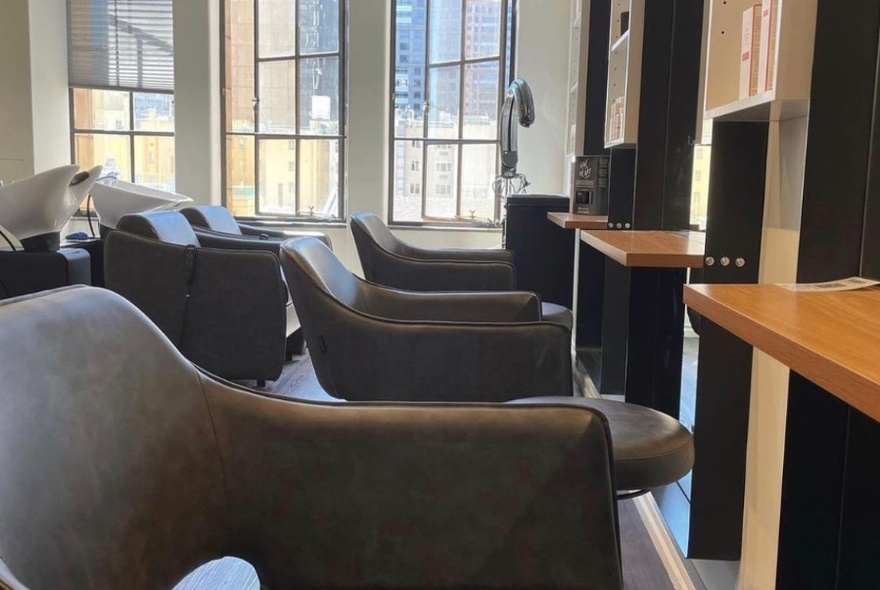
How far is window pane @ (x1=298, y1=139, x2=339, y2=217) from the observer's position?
238 inches

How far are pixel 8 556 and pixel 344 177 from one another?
5.49 metres

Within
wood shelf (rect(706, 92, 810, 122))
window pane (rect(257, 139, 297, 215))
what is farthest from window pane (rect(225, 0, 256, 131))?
wood shelf (rect(706, 92, 810, 122))

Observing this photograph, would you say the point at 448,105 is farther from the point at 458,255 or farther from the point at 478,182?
the point at 458,255

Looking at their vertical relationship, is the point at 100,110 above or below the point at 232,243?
above

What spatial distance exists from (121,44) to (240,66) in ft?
3.23

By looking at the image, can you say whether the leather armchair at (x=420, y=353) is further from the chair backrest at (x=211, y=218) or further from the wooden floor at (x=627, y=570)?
the chair backrest at (x=211, y=218)

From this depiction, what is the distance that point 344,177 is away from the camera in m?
6.05

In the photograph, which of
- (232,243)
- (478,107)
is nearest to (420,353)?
(232,243)

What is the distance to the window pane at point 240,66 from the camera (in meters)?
5.98

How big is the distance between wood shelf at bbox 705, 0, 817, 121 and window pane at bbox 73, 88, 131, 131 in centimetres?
562

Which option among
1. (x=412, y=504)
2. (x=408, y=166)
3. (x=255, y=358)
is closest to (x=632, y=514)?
(x=412, y=504)

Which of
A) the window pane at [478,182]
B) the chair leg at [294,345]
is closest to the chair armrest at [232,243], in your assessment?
the chair leg at [294,345]

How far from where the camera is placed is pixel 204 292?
3.23 metres

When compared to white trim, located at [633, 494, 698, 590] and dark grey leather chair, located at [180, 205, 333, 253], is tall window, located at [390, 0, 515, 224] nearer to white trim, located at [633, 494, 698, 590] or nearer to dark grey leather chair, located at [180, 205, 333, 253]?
dark grey leather chair, located at [180, 205, 333, 253]
